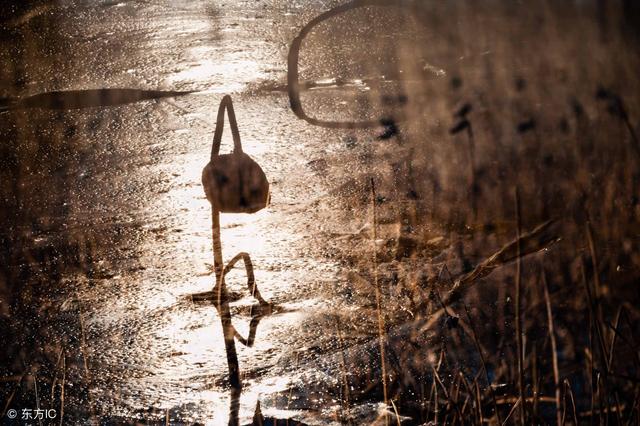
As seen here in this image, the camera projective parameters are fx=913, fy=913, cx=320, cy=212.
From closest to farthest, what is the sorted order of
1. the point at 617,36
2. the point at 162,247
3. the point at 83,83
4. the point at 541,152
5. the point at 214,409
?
the point at 214,409
the point at 162,247
the point at 541,152
the point at 83,83
the point at 617,36

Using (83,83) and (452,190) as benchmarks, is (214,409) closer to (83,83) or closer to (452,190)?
(452,190)

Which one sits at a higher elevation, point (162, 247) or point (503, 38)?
point (503, 38)

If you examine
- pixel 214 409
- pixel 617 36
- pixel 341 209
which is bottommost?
pixel 214 409

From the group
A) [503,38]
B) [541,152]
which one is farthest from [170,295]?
[503,38]

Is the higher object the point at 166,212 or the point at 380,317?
the point at 166,212

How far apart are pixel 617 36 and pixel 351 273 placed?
5.01 m

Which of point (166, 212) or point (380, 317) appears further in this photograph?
point (166, 212)

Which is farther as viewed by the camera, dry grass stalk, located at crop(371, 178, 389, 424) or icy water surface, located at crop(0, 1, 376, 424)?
icy water surface, located at crop(0, 1, 376, 424)

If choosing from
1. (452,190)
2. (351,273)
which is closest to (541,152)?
(452,190)

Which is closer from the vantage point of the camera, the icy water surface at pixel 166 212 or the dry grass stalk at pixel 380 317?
the dry grass stalk at pixel 380 317

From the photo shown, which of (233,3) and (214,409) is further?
(233,3)

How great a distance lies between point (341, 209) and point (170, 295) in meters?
1.34

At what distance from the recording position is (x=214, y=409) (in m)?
3.68

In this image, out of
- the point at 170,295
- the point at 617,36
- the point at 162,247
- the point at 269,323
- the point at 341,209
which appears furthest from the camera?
the point at 617,36
